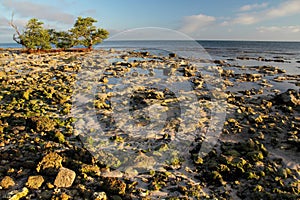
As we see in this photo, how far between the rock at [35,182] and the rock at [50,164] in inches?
14.4

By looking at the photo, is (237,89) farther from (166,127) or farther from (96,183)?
(96,183)

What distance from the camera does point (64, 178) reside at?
6.49m

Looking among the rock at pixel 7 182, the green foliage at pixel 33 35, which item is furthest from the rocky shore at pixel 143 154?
the green foliage at pixel 33 35

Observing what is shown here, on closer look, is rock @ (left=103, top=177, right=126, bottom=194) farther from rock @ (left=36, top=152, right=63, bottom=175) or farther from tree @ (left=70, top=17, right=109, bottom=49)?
tree @ (left=70, top=17, right=109, bottom=49)

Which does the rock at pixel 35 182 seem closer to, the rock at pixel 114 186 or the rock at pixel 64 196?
the rock at pixel 64 196

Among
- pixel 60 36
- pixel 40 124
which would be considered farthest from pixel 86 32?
pixel 40 124

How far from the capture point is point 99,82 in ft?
62.7

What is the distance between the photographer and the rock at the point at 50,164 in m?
6.86

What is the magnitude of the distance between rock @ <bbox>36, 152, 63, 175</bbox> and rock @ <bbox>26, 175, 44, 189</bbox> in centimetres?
37

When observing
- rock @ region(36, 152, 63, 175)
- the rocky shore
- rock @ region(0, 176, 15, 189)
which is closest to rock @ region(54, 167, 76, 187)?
the rocky shore

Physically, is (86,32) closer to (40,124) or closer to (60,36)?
(60,36)

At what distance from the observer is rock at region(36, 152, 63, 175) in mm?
6859

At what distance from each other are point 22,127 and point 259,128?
10784 millimetres

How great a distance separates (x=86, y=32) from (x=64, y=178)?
47214 mm
